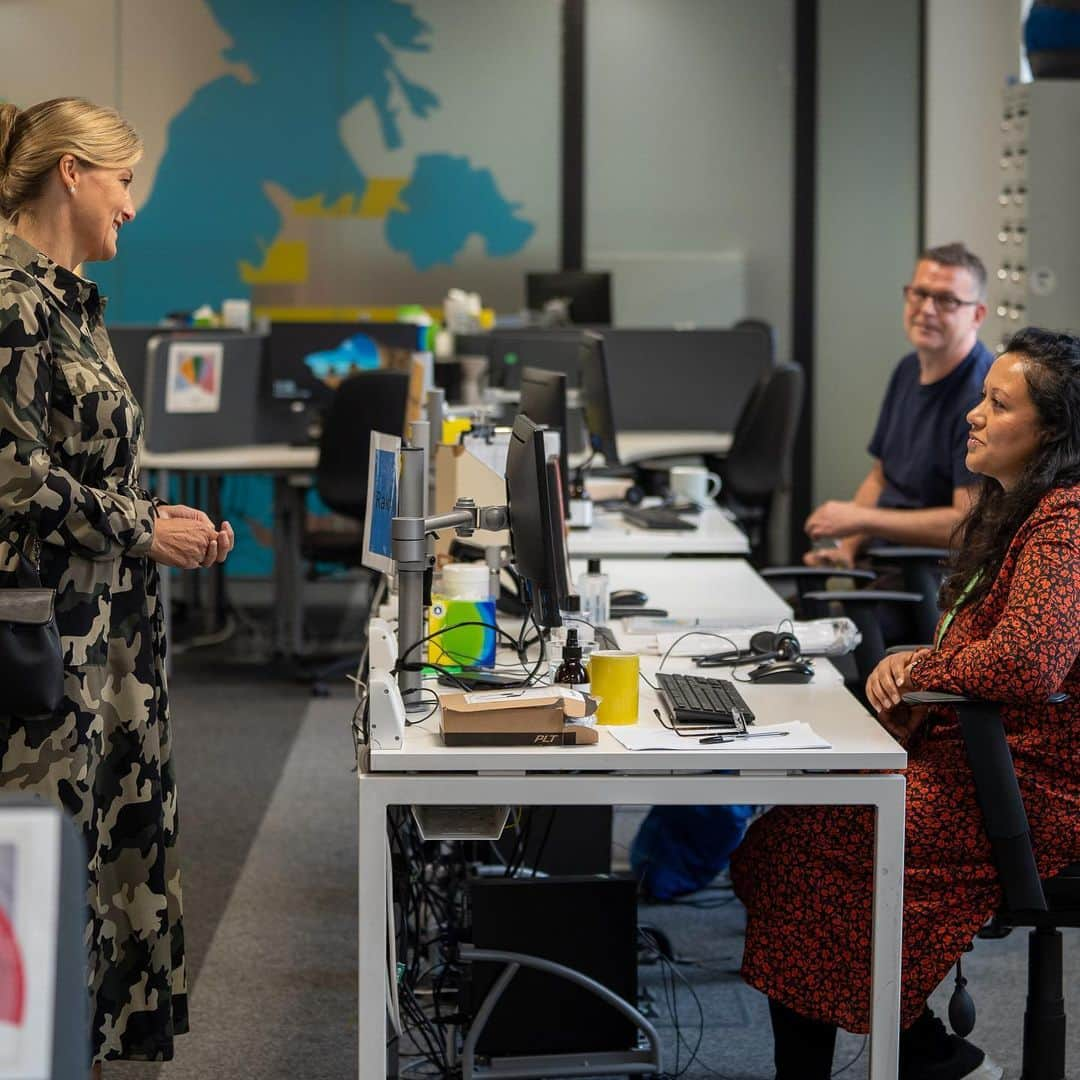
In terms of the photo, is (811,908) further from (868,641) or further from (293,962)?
(293,962)

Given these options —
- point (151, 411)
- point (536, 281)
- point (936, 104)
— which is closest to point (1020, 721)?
point (151, 411)

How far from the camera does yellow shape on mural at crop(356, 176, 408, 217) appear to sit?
7.97 m

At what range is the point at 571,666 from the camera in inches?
92.8

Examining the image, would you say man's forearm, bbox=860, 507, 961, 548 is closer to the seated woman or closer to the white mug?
the white mug

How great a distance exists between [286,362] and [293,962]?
3.11 metres

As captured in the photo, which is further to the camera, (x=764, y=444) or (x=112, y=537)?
(x=764, y=444)

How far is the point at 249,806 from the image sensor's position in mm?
4078

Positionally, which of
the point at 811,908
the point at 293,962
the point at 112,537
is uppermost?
the point at 112,537

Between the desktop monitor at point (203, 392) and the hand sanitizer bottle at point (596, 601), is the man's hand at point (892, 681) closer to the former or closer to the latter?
the hand sanitizer bottle at point (596, 601)

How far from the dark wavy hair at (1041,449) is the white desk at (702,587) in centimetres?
62

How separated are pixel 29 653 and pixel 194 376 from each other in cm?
367

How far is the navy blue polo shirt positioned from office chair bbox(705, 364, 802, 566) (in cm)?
172

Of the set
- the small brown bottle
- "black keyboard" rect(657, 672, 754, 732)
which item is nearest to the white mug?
"black keyboard" rect(657, 672, 754, 732)

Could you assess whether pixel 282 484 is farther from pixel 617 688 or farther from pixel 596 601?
pixel 617 688
